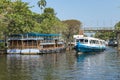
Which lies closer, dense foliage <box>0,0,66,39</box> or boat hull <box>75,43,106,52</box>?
dense foliage <box>0,0,66,39</box>

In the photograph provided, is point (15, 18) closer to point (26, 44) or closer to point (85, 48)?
point (26, 44)

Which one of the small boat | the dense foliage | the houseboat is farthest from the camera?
the small boat

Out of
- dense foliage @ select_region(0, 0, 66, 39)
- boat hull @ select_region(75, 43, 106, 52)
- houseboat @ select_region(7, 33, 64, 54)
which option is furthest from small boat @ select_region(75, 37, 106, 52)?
dense foliage @ select_region(0, 0, 66, 39)

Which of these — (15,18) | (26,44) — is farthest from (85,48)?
(15,18)

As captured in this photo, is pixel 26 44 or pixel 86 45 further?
pixel 86 45

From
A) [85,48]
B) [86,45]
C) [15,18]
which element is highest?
[15,18]

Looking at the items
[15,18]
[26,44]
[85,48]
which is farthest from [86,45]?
[15,18]

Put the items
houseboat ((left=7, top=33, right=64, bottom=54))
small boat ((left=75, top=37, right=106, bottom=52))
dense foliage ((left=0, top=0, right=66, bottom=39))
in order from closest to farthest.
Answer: dense foliage ((left=0, top=0, right=66, bottom=39)), houseboat ((left=7, top=33, right=64, bottom=54)), small boat ((left=75, top=37, right=106, bottom=52))

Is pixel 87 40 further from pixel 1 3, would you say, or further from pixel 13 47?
pixel 1 3

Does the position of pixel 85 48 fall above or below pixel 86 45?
below

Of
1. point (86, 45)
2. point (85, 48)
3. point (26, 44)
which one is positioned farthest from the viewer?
point (86, 45)

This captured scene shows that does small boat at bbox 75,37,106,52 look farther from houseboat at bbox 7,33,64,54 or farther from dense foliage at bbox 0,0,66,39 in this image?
dense foliage at bbox 0,0,66,39

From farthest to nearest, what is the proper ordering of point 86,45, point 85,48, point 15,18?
point 86,45, point 85,48, point 15,18

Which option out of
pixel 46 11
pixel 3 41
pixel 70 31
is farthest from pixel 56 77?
pixel 46 11
